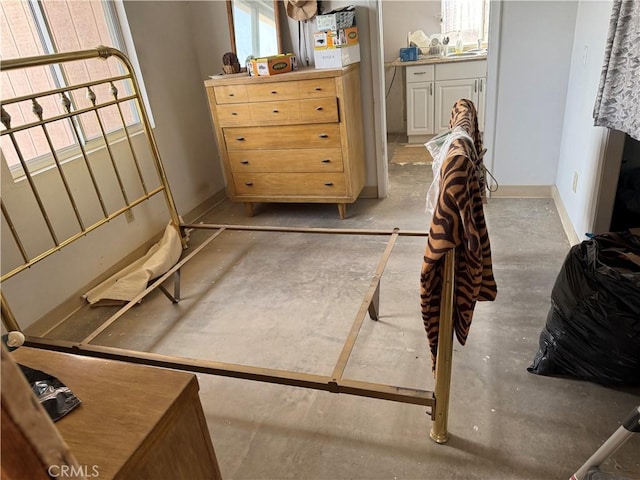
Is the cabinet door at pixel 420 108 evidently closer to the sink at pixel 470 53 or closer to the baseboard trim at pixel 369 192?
the sink at pixel 470 53

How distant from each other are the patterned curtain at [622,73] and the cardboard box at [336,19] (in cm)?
159

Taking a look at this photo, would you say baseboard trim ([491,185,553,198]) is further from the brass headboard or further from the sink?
the brass headboard

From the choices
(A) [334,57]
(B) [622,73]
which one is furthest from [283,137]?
(B) [622,73]

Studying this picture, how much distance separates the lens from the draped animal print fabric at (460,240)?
1.01 meters

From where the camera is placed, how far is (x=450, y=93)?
470cm

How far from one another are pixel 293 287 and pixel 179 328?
63 centimetres

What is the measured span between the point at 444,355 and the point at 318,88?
2.09 meters

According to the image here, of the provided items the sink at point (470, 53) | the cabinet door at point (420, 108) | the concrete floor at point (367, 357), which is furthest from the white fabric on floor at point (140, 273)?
the sink at point (470, 53)

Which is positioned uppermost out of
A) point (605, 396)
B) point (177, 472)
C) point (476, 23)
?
point (476, 23)

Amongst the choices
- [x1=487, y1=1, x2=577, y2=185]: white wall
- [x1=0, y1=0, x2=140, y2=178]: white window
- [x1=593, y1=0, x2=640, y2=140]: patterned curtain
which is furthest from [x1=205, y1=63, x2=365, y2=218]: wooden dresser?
[x1=593, y1=0, x2=640, y2=140]: patterned curtain

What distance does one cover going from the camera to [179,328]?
86.0 inches

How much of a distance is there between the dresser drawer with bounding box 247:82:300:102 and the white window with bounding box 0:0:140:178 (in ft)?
2.82

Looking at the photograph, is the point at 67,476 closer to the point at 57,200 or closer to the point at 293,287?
the point at 293,287

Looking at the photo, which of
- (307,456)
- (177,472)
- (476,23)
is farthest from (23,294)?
(476,23)
